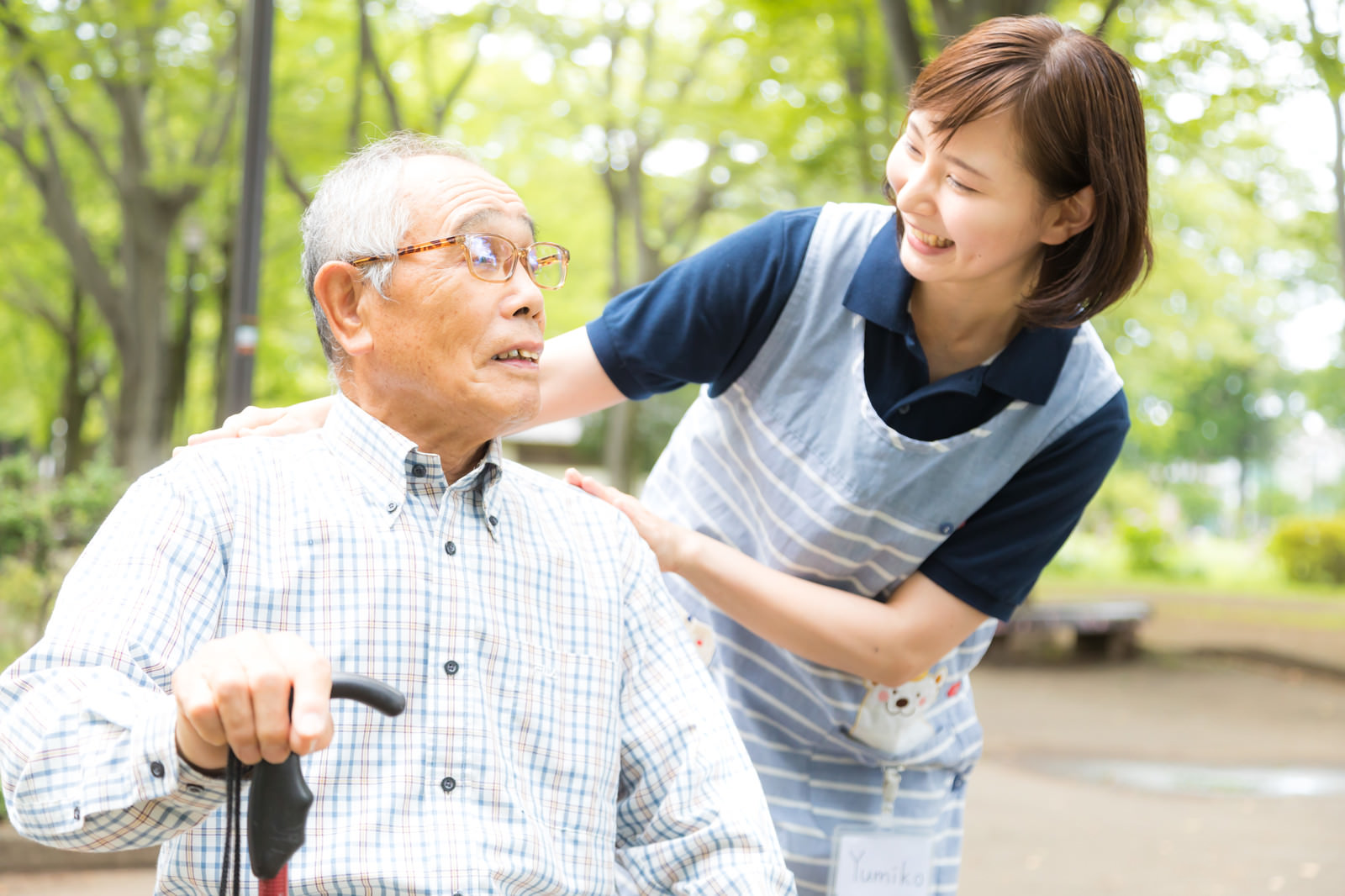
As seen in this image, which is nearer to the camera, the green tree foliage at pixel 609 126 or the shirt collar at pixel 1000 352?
the shirt collar at pixel 1000 352

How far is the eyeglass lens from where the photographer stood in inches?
78.9

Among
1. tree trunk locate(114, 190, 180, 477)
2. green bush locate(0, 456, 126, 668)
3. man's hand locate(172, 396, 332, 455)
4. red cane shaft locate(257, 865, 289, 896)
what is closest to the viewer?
red cane shaft locate(257, 865, 289, 896)

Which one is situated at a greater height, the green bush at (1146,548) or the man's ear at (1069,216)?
the green bush at (1146,548)

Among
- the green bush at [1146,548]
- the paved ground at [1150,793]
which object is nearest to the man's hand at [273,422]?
the paved ground at [1150,793]

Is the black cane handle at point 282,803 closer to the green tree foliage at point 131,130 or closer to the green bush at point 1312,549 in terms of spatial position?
the green tree foliage at point 131,130

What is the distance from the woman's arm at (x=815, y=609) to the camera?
2305 millimetres

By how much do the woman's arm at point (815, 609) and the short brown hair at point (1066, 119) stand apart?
22.8 inches

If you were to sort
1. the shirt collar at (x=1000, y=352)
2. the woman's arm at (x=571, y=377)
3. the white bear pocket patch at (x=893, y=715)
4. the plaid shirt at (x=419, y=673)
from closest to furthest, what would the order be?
the plaid shirt at (x=419, y=673) → the shirt collar at (x=1000, y=352) → the woman's arm at (x=571, y=377) → the white bear pocket patch at (x=893, y=715)

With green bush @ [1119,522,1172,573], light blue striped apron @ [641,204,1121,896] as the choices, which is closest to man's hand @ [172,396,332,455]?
light blue striped apron @ [641,204,1121,896]

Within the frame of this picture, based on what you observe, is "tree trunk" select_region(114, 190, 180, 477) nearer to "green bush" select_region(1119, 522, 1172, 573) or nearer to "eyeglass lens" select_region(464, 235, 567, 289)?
"eyeglass lens" select_region(464, 235, 567, 289)

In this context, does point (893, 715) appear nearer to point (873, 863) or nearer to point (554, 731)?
point (873, 863)

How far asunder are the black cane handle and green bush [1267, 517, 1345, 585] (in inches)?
835

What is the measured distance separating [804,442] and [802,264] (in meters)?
0.33

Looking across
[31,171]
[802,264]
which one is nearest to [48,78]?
[31,171]
